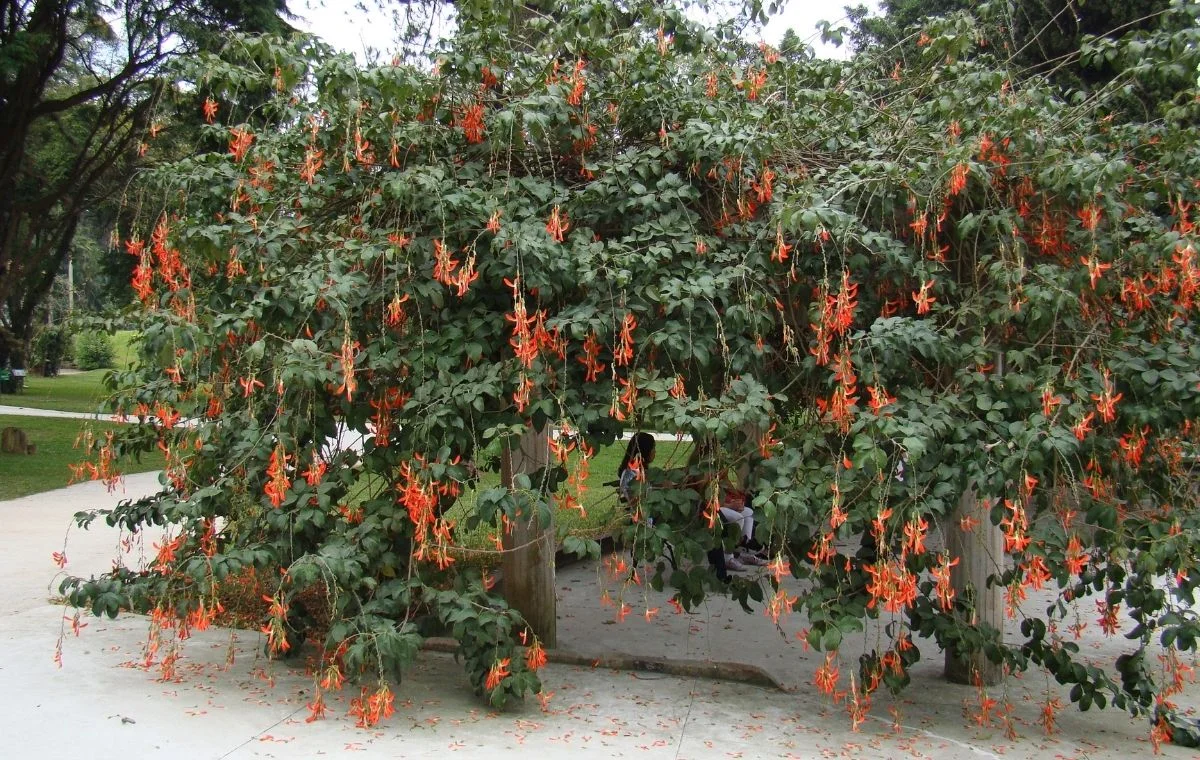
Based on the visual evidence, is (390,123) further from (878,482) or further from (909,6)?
(909,6)

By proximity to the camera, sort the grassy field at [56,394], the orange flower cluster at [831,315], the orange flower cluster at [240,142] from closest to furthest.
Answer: the orange flower cluster at [831,315], the orange flower cluster at [240,142], the grassy field at [56,394]

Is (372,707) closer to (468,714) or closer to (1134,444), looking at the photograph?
(468,714)

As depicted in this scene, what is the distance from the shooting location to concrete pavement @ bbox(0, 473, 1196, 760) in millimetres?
4383

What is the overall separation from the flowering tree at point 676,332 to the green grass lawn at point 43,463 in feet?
19.6

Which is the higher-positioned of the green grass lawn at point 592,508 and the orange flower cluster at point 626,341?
the orange flower cluster at point 626,341

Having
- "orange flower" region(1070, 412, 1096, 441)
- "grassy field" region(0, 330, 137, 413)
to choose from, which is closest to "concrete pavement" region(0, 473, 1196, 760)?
"orange flower" region(1070, 412, 1096, 441)

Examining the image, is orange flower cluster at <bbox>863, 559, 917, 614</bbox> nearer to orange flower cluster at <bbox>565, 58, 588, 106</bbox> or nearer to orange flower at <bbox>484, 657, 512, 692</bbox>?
Answer: orange flower at <bbox>484, 657, 512, 692</bbox>

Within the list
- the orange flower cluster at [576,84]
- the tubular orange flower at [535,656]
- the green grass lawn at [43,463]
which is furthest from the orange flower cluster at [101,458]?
the green grass lawn at [43,463]

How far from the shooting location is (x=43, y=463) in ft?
47.9

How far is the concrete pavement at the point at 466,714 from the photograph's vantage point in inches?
173

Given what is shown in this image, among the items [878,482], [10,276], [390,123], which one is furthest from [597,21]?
[10,276]

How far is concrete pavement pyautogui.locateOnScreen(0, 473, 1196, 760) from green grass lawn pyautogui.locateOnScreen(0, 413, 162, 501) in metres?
5.02

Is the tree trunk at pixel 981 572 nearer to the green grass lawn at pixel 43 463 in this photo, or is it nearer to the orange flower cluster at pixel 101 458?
the orange flower cluster at pixel 101 458

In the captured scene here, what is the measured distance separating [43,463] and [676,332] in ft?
43.7
